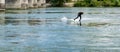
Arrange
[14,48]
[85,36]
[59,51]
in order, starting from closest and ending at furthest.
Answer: [59,51], [14,48], [85,36]

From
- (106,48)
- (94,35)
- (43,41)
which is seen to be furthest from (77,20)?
(106,48)

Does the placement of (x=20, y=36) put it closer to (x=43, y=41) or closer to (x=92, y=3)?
(x=43, y=41)

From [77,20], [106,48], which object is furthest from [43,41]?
[77,20]

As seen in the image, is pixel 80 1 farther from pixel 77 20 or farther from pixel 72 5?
pixel 77 20

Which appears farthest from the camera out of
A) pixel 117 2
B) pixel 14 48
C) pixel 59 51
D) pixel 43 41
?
pixel 117 2

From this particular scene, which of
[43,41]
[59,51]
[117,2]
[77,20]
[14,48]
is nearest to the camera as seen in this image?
[59,51]

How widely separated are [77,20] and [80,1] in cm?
7976

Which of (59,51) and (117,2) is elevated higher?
(59,51)

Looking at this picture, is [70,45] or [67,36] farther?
[67,36]

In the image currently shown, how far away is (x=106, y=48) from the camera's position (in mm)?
20703

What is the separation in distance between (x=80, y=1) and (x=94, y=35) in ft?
307

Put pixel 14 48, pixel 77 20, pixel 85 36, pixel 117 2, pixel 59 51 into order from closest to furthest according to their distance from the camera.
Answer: pixel 59 51 < pixel 14 48 < pixel 85 36 < pixel 77 20 < pixel 117 2

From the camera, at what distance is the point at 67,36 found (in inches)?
1055

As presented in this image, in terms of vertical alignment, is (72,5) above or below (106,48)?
below
